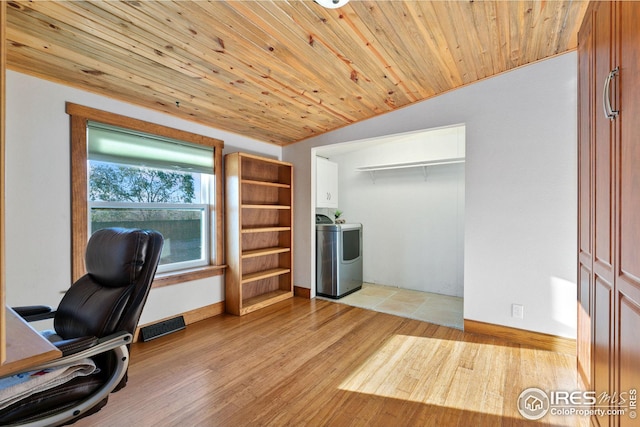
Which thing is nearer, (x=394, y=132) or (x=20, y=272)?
(x=20, y=272)

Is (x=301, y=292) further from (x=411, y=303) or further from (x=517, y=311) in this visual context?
(x=517, y=311)

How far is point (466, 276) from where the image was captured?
2875mm

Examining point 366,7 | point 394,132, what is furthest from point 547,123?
point 366,7

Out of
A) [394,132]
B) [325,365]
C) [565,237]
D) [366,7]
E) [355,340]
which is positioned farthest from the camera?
[394,132]

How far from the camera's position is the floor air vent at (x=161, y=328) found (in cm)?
261

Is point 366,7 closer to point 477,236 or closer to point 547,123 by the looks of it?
point 547,123

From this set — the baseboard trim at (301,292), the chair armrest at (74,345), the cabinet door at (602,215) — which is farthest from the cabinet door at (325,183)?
the chair armrest at (74,345)

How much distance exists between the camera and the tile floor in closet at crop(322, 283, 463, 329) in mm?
3240

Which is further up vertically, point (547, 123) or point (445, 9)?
point (445, 9)

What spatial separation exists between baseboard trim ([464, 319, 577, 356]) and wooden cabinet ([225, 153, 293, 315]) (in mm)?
2333

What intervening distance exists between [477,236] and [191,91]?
3.01m

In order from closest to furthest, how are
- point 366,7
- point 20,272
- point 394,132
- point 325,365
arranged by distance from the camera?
point 366,7, point 20,272, point 325,365, point 394,132

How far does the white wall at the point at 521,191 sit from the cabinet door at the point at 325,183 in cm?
168

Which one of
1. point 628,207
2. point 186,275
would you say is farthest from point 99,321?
point 628,207
